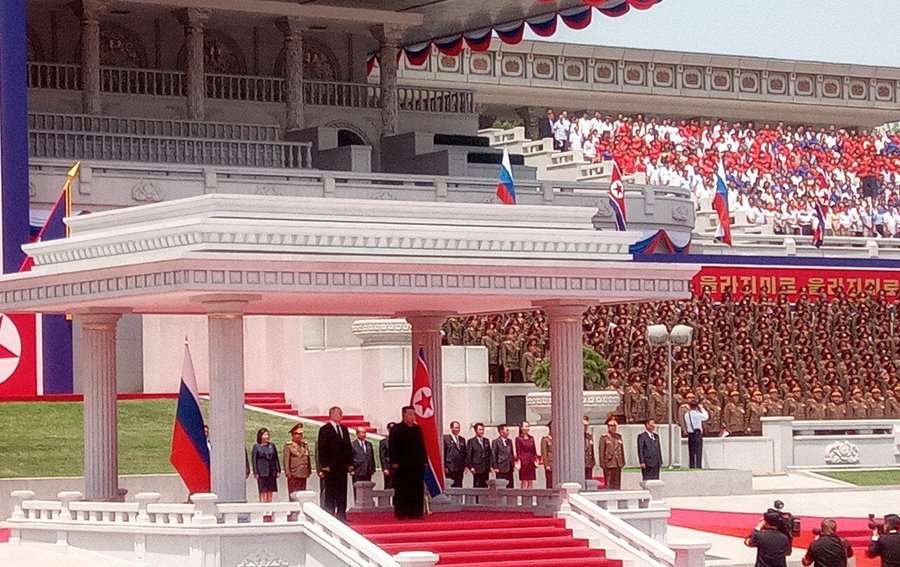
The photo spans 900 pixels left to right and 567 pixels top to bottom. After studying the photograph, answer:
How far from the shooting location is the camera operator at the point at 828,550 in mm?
19984

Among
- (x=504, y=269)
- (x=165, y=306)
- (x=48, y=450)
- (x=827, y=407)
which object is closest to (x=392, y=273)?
(x=504, y=269)

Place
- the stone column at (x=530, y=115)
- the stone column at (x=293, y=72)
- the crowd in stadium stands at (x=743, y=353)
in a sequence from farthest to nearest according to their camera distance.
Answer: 1. the stone column at (x=530, y=115)
2. the stone column at (x=293, y=72)
3. the crowd in stadium stands at (x=743, y=353)

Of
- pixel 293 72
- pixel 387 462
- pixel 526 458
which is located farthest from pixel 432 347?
pixel 293 72

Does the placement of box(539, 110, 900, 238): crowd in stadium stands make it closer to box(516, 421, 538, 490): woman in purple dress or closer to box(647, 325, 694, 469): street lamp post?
A: box(647, 325, 694, 469): street lamp post

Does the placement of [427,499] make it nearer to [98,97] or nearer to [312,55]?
[98,97]

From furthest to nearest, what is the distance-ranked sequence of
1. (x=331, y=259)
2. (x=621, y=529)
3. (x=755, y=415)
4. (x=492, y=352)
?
(x=755, y=415) < (x=492, y=352) < (x=621, y=529) < (x=331, y=259)

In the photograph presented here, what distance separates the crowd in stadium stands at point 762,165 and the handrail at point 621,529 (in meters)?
31.2

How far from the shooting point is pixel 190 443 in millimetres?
25234

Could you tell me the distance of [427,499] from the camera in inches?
1067

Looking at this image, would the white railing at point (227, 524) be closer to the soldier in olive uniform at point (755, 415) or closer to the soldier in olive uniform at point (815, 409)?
the soldier in olive uniform at point (755, 415)

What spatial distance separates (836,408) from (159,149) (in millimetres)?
15474

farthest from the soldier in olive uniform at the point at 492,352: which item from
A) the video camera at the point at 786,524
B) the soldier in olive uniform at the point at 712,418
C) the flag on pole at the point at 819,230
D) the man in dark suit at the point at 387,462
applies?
the video camera at the point at 786,524

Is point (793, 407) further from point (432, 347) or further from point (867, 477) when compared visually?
point (432, 347)

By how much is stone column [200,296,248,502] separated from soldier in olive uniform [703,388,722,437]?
18.6 meters
